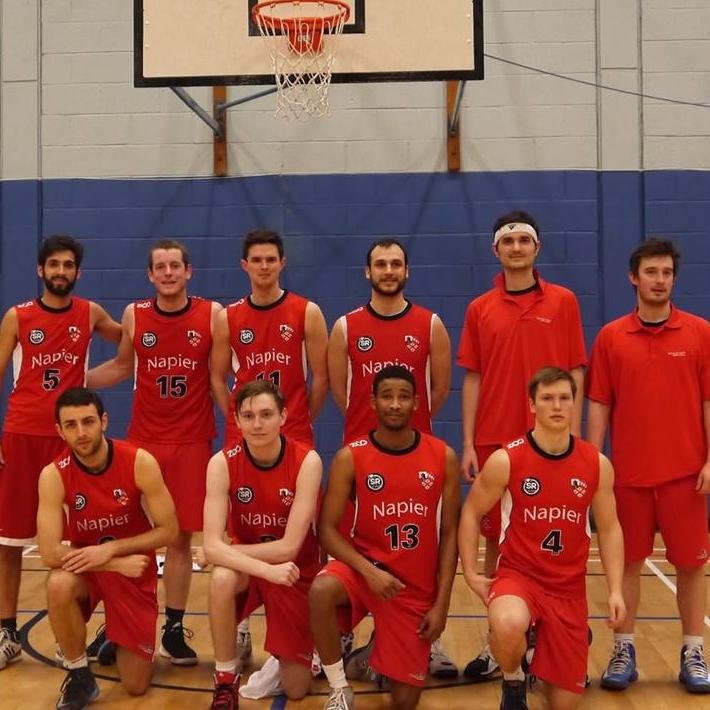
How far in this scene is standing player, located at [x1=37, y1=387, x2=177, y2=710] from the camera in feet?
13.7

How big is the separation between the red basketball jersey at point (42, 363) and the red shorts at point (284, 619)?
144cm

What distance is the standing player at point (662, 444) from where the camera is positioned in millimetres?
4375

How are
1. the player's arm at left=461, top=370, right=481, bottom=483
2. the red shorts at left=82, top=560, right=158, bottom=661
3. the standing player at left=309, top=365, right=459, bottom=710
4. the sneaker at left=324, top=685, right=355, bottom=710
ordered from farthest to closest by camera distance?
1. the player's arm at left=461, top=370, right=481, bottom=483
2. the red shorts at left=82, top=560, right=158, bottom=661
3. the standing player at left=309, top=365, right=459, bottom=710
4. the sneaker at left=324, top=685, right=355, bottom=710

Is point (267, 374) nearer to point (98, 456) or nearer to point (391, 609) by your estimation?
point (98, 456)

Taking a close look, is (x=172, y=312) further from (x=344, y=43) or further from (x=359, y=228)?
(x=359, y=228)

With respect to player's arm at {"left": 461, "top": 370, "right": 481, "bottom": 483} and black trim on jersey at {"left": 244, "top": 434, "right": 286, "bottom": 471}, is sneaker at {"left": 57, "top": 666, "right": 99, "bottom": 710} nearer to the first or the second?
black trim on jersey at {"left": 244, "top": 434, "right": 286, "bottom": 471}

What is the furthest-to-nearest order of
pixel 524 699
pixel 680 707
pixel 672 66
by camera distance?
pixel 672 66 < pixel 680 707 < pixel 524 699

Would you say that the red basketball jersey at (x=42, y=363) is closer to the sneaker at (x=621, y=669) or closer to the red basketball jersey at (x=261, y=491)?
the red basketball jersey at (x=261, y=491)

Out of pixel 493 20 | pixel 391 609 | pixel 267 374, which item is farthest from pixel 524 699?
pixel 493 20

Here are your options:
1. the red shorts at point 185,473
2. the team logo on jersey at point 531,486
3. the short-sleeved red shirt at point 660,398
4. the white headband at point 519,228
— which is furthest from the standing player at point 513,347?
the red shorts at point 185,473

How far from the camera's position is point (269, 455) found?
4.25m

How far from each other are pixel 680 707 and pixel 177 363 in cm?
286

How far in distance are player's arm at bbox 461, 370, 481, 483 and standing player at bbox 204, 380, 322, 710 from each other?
799 millimetres

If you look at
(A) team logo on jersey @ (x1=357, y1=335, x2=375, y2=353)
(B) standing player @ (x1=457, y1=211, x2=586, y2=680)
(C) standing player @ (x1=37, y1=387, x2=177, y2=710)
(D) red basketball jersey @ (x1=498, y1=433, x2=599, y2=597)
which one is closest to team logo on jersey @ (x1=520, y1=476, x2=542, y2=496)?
(D) red basketball jersey @ (x1=498, y1=433, x2=599, y2=597)
